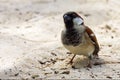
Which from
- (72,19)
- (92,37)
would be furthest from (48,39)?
(72,19)

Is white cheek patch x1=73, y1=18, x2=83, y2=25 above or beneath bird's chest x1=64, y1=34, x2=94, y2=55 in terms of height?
above

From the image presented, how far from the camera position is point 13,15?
6230 millimetres

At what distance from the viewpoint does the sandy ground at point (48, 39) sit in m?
4.05

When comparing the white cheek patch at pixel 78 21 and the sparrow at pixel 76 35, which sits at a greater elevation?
the white cheek patch at pixel 78 21

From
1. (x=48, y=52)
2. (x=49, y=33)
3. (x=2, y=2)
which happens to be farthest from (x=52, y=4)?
(x=48, y=52)

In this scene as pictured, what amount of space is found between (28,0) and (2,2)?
516 millimetres

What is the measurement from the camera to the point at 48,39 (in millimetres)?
5148

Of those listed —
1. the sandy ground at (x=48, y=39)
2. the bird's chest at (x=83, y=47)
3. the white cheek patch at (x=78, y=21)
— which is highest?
the white cheek patch at (x=78, y=21)

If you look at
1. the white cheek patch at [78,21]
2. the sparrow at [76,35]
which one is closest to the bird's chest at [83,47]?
the sparrow at [76,35]

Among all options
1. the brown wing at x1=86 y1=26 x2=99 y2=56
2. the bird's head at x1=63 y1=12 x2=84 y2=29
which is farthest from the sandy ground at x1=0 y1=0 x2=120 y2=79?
the bird's head at x1=63 y1=12 x2=84 y2=29

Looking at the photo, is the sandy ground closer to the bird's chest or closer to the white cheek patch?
the bird's chest

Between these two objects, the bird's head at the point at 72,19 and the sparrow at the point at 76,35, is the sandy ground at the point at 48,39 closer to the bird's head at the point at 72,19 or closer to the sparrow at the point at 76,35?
the sparrow at the point at 76,35

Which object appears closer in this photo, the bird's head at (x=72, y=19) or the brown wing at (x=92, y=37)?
the bird's head at (x=72, y=19)

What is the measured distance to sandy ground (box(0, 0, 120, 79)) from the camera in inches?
159
